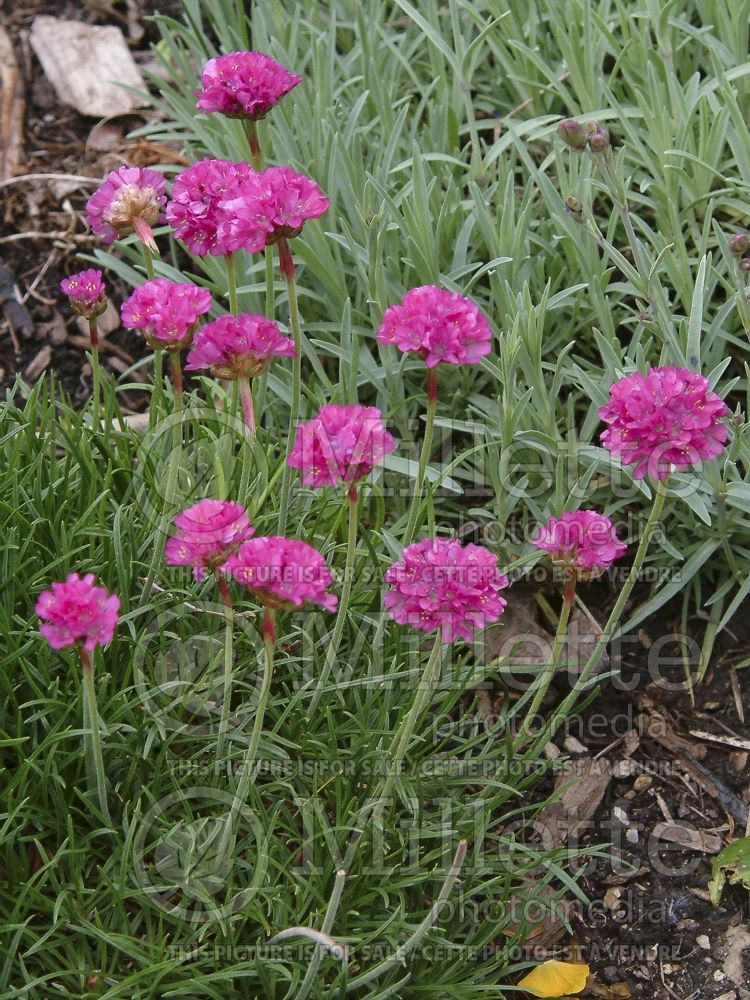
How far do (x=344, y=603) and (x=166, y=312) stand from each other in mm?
547

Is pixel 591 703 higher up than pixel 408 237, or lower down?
lower down

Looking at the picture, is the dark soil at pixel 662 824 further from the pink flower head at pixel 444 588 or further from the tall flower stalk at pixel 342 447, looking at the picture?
the tall flower stalk at pixel 342 447

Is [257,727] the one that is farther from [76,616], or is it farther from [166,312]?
[166,312]

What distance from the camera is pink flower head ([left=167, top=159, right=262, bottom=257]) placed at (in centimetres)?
198

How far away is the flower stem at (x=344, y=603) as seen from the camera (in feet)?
5.77

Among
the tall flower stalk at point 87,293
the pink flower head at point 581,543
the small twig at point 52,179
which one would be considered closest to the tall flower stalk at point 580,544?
the pink flower head at point 581,543

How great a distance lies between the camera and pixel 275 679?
2.25 m

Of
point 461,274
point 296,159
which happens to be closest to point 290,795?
point 461,274

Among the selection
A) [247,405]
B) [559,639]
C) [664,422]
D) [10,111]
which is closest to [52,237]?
[10,111]

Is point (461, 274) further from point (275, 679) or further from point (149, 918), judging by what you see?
point (149, 918)

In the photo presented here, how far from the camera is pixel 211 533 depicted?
5.49 ft

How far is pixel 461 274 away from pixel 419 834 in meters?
1.33

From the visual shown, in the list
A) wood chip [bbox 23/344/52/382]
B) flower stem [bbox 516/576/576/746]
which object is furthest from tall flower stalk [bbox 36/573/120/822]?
wood chip [bbox 23/344/52/382]

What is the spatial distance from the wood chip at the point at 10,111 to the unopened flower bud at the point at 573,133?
234 cm
